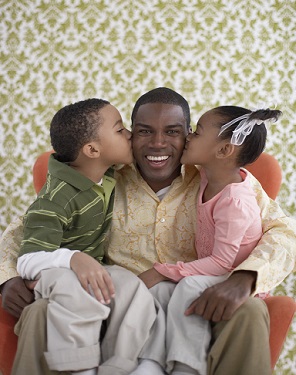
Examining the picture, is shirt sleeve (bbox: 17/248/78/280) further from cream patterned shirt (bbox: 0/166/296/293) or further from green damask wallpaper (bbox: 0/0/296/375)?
green damask wallpaper (bbox: 0/0/296/375)

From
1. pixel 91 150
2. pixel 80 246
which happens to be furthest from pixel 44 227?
pixel 91 150

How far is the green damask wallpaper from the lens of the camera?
3754 millimetres

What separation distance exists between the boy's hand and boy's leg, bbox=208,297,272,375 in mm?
331

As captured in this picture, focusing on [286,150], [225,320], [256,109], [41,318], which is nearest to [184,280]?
[225,320]

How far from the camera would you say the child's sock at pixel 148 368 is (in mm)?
1705

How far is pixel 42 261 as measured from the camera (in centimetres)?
187

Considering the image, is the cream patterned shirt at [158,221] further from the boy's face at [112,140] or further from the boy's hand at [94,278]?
the boy's hand at [94,278]

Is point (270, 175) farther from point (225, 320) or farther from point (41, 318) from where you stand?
point (41, 318)

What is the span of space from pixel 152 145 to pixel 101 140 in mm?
172

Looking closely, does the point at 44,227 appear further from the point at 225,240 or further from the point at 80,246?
the point at 225,240

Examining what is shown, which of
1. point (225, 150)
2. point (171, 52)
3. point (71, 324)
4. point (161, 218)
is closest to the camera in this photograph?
point (71, 324)

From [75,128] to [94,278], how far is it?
538mm

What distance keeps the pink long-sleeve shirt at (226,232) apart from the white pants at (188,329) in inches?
2.1

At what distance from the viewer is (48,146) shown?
380cm
